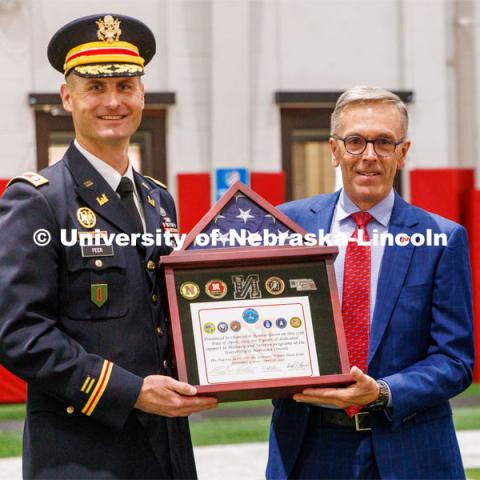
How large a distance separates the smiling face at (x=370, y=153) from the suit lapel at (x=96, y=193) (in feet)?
2.00

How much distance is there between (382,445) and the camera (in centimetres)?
256

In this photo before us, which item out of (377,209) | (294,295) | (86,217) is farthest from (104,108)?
(377,209)

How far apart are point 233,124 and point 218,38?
2.39 ft

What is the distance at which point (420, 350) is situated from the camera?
103 inches

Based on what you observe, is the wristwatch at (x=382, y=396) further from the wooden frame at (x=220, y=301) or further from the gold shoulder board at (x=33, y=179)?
the gold shoulder board at (x=33, y=179)

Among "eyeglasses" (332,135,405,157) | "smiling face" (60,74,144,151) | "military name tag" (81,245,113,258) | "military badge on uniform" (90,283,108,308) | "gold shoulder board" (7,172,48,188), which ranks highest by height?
"smiling face" (60,74,144,151)

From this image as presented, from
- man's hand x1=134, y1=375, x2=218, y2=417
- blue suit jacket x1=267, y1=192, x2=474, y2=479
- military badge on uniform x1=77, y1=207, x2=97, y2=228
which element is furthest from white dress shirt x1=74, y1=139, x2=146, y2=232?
blue suit jacket x1=267, y1=192, x2=474, y2=479

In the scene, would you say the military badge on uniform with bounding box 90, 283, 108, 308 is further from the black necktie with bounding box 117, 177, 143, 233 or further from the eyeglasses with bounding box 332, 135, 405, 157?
the eyeglasses with bounding box 332, 135, 405, 157

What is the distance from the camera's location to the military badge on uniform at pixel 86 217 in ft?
7.93

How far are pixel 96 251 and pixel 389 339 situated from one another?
783 mm

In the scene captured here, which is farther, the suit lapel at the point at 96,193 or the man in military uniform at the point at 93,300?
the suit lapel at the point at 96,193

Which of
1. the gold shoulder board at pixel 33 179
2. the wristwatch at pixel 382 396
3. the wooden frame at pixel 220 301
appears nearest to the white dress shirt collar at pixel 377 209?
the wooden frame at pixel 220 301

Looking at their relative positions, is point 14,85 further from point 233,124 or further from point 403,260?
point 403,260

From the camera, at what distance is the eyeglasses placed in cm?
265
